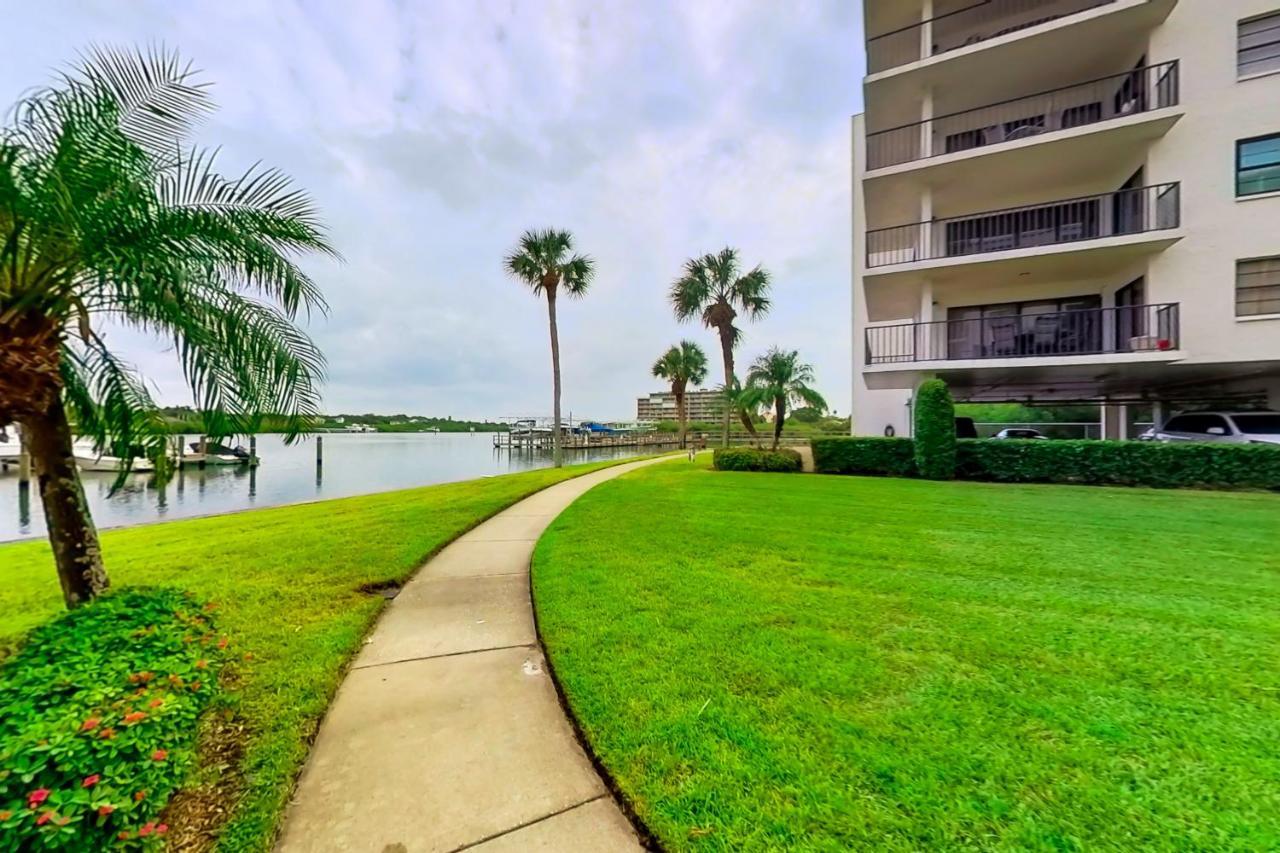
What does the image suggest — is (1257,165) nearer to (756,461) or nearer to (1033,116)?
(1033,116)

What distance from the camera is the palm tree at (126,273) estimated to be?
310 centimetres

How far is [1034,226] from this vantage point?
1316 centimetres

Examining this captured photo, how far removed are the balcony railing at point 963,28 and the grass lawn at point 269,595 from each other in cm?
1684

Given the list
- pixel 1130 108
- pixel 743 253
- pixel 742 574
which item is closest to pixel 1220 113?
pixel 1130 108

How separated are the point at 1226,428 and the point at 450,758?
1661 cm

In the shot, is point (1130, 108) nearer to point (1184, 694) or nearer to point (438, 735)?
point (1184, 694)

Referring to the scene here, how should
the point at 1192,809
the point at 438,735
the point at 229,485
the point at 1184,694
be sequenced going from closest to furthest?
the point at 1192,809
the point at 438,735
the point at 1184,694
the point at 229,485

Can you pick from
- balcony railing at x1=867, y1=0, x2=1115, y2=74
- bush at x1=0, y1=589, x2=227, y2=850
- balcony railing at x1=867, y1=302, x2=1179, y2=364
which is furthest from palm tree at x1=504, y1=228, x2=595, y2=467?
bush at x1=0, y1=589, x2=227, y2=850

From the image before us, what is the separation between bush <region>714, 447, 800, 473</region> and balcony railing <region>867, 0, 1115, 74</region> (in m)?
11.6

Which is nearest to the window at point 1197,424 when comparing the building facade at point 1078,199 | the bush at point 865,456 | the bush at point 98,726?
the building facade at point 1078,199

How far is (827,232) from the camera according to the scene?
19656 millimetres

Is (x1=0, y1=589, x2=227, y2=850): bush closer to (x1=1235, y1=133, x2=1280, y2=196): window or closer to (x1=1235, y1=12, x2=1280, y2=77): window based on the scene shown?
(x1=1235, y1=133, x2=1280, y2=196): window

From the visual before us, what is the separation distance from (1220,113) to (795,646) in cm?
1701

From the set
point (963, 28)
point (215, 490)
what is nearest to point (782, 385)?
point (963, 28)
